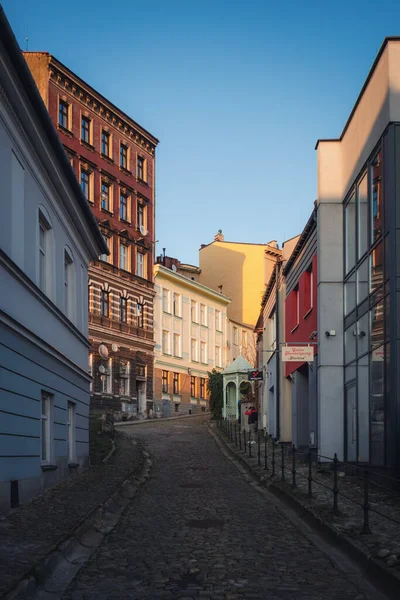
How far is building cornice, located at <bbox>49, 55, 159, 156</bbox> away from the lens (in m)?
46.6

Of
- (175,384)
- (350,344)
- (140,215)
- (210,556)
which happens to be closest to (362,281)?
(350,344)

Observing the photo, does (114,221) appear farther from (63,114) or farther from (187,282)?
(187,282)

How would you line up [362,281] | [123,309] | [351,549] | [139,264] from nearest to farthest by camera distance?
[351,549] → [362,281] → [123,309] → [139,264]

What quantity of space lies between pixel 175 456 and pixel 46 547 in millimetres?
17593

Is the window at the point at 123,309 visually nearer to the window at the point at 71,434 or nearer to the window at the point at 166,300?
the window at the point at 166,300

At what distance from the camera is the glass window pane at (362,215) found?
17.6 meters

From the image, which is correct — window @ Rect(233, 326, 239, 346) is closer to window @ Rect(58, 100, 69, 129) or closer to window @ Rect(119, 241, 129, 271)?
window @ Rect(119, 241, 129, 271)

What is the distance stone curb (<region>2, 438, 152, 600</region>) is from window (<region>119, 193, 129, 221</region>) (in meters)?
40.4

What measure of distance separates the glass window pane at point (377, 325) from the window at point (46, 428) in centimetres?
658

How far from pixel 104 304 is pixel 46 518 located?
1585 inches

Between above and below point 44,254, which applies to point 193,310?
above

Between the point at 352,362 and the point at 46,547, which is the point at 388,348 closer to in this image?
the point at 352,362

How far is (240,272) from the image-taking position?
75250 mm

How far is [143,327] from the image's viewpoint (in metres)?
55.6
